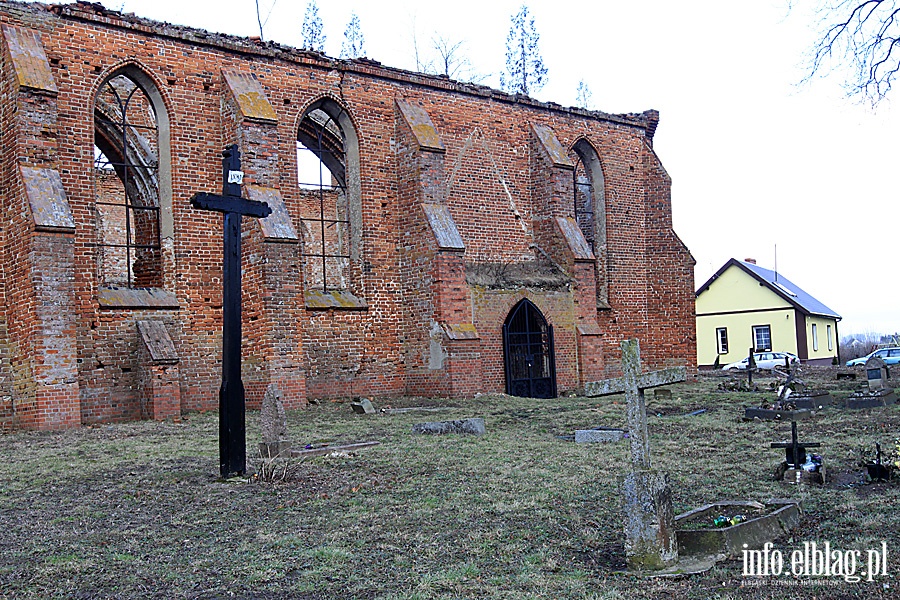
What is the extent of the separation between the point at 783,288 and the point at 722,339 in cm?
397

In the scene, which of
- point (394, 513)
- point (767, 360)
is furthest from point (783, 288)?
point (394, 513)

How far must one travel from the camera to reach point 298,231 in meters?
17.7

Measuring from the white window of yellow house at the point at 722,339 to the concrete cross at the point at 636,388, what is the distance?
130 ft

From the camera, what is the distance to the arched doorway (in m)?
20.4

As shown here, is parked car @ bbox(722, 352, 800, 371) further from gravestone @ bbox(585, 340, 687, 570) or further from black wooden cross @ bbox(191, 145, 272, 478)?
gravestone @ bbox(585, 340, 687, 570)

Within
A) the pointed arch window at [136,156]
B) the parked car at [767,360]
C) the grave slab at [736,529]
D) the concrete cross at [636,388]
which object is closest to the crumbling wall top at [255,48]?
the pointed arch window at [136,156]

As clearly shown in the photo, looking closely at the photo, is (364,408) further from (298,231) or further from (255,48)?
(255,48)

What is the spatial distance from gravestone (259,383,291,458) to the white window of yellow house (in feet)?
123

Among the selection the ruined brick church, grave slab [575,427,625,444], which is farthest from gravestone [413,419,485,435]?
the ruined brick church

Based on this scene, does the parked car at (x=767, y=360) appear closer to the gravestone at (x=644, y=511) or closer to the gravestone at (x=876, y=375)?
the gravestone at (x=876, y=375)

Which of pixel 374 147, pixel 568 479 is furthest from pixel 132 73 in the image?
pixel 568 479

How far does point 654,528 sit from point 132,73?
1435 centimetres

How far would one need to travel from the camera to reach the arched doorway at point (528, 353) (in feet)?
66.8

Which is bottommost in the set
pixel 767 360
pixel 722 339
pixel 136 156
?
pixel 767 360
